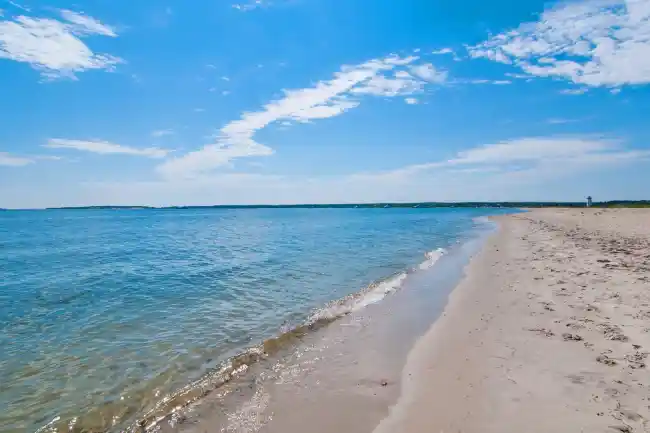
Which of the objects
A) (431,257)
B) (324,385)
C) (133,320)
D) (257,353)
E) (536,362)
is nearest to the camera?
(324,385)

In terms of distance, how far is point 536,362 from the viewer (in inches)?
274

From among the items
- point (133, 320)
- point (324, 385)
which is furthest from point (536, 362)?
point (133, 320)

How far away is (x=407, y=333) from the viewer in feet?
31.1

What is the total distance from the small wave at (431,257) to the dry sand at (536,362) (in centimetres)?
648

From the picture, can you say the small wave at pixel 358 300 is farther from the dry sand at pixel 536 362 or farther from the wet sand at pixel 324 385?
the dry sand at pixel 536 362

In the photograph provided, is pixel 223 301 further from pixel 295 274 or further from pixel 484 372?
pixel 484 372

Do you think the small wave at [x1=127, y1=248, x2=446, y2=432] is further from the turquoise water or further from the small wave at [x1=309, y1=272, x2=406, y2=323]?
the turquoise water

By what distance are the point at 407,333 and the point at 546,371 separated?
3.48 meters

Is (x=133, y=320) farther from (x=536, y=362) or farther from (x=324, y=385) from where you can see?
(x=536, y=362)

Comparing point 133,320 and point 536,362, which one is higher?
point 536,362

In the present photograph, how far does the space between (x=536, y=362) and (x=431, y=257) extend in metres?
16.4

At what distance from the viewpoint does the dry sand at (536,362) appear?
17.0ft

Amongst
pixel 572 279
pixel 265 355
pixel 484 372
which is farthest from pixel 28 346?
pixel 572 279

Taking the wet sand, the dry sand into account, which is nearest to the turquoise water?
the wet sand
